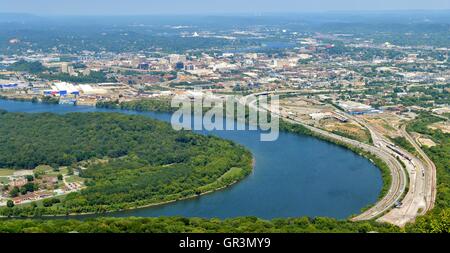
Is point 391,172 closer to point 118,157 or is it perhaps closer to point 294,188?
point 294,188

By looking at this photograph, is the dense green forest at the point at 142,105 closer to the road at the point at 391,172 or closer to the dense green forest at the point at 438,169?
the road at the point at 391,172

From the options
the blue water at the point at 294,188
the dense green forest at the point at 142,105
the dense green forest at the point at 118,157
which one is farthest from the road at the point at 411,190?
the dense green forest at the point at 142,105

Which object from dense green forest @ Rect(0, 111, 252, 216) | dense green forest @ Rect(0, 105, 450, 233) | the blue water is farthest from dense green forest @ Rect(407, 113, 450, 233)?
dense green forest @ Rect(0, 111, 252, 216)

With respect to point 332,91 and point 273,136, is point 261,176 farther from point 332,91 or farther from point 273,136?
point 332,91

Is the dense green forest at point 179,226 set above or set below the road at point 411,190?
above
